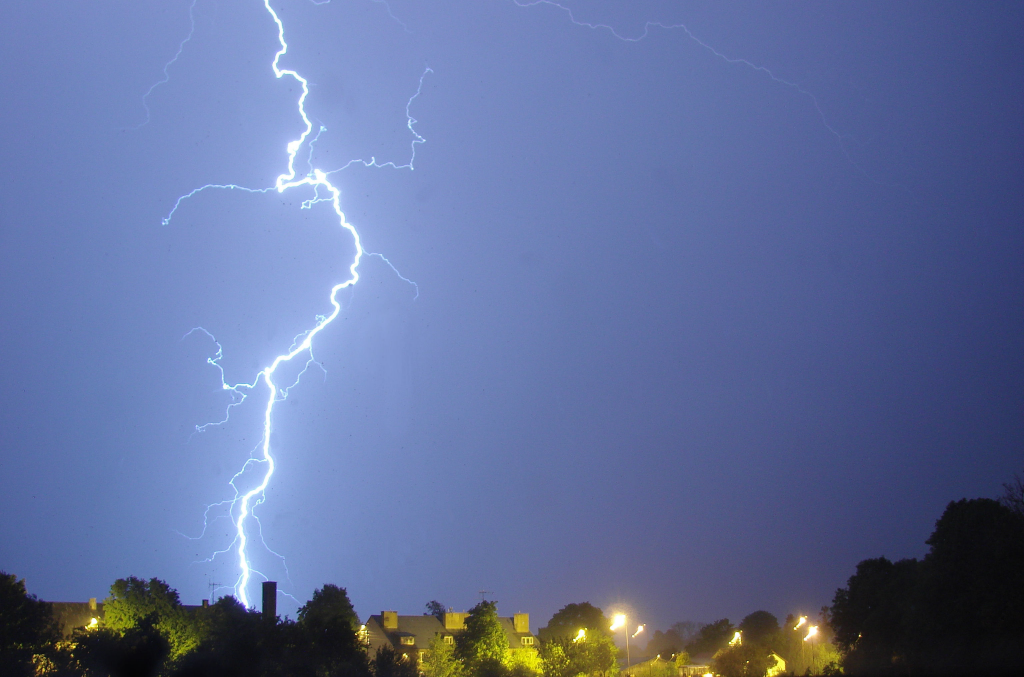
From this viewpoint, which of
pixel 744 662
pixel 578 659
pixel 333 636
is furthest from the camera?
pixel 744 662

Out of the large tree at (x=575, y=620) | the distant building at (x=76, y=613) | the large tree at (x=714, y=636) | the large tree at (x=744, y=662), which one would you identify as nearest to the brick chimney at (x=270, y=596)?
the distant building at (x=76, y=613)

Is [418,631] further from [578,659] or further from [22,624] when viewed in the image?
[22,624]

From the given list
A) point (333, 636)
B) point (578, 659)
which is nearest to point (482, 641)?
point (578, 659)

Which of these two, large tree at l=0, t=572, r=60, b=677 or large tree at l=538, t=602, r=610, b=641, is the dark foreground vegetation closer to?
large tree at l=0, t=572, r=60, b=677

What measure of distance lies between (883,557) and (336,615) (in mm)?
29209

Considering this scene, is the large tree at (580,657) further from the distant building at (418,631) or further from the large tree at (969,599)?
the large tree at (969,599)

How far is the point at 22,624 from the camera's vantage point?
31719 millimetres

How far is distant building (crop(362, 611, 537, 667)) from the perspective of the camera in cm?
4922

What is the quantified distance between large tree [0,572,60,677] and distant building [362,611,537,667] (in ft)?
60.1

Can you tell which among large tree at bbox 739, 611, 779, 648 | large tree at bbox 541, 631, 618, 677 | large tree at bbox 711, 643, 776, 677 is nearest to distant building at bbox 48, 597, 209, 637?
large tree at bbox 541, 631, 618, 677

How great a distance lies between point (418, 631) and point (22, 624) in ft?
83.4

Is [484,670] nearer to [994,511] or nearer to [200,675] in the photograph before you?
[200,675]

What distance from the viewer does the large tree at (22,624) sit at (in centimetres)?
3042

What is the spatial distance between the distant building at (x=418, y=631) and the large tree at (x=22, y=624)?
60.1 feet
